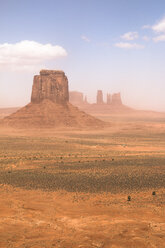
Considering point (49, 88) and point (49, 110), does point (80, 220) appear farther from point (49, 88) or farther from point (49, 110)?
point (49, 88)

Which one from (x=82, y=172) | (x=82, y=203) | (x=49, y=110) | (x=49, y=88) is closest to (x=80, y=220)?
(x=82, y=203)

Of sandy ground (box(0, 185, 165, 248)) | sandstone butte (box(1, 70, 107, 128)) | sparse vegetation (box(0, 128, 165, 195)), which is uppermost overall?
sandstone butte (box(1, 70, 107, 128))

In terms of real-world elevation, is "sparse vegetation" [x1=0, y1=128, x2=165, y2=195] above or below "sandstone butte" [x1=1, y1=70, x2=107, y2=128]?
below

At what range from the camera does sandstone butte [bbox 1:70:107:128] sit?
93062 mm

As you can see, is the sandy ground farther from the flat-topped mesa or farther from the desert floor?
the flat-topped mesa

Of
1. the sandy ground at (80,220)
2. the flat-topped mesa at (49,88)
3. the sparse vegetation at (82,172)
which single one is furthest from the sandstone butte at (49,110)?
the sandy ground at (80,220)

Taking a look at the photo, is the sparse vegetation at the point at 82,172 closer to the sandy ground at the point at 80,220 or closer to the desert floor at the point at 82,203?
the desert floor at the point at 82,203

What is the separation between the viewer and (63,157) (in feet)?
144

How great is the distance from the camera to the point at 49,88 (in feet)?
322

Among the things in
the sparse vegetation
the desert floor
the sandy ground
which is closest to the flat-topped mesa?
the sparse vegetation

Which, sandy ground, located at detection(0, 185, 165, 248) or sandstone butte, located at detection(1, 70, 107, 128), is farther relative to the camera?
sandstone butte, located at detection(1, 70, 107, 128)

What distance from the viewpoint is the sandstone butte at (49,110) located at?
93062mm

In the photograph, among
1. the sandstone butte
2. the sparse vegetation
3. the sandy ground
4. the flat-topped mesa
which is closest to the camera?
the sandy ground

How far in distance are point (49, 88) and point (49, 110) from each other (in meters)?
9.21
